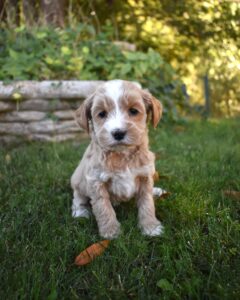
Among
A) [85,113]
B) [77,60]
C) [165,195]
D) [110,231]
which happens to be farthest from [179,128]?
[110,231]

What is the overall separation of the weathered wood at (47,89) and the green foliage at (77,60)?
28cm

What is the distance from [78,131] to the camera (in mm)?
6477

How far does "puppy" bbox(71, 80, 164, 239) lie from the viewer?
3.03 metres

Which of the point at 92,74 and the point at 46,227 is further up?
the point at 92,74

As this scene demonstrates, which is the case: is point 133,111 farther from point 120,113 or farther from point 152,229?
point 152,229

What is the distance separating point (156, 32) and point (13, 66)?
5536 mm

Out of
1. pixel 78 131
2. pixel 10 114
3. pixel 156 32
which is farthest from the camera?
pixel 156 32

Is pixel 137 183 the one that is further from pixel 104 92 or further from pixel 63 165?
pixel 63 165

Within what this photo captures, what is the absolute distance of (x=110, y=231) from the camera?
307 centimetres

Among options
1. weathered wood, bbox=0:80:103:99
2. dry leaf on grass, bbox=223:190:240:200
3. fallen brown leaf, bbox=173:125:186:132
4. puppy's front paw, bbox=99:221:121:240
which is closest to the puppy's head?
puppy's front paw, bbox=99:221:121:240

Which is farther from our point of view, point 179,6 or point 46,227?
point 179,6

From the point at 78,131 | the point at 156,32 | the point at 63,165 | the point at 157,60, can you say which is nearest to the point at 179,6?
the point at 156,32

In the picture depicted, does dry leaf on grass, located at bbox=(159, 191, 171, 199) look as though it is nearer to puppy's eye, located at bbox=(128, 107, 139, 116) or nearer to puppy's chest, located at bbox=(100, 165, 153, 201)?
puppy's chest, located at bbox=(100, 165, 153, 201)

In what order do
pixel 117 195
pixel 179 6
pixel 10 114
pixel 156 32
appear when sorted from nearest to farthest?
pixel 117 195 → pixel 10 114 → pixel 179 6 → pixel 156 32
